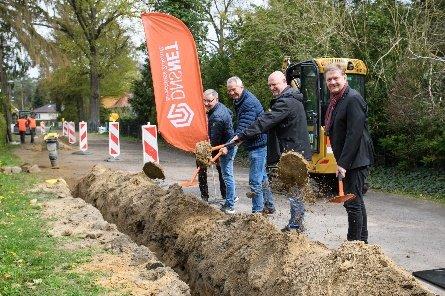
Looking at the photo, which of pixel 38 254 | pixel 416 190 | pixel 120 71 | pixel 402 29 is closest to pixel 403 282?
pixel 38 254

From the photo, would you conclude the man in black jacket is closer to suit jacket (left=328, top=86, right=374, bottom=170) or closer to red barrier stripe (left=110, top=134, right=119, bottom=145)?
suit jacket (left=328, top=86, right=374, bottom=170)

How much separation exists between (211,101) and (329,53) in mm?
7485

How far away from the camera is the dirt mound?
4.25 metres

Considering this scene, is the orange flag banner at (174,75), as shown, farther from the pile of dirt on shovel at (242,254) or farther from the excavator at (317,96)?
the excavator at (317,96)

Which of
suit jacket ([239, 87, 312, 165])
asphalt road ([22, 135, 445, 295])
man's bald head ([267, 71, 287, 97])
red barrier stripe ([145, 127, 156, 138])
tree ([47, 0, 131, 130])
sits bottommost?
asphalt road ([22, 135, 445, 295])

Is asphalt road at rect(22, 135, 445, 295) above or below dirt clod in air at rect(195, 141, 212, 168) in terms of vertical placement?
below

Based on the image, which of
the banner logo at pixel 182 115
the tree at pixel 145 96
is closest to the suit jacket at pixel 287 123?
the banner logo at pixel 182 115

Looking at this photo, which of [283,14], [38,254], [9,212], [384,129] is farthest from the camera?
[283,14]

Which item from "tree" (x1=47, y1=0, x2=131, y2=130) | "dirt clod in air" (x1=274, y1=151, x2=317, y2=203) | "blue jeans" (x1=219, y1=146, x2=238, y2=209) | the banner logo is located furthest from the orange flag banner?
"tree" (x1=47, y1=0, x2=131, y2=130)

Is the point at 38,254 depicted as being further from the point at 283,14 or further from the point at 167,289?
the point at 283,14

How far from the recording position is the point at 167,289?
415 centimetres

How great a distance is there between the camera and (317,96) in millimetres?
11242

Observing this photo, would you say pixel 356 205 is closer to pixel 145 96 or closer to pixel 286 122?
pixel 286 122

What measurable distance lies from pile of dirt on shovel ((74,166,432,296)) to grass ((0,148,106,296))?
88cm
